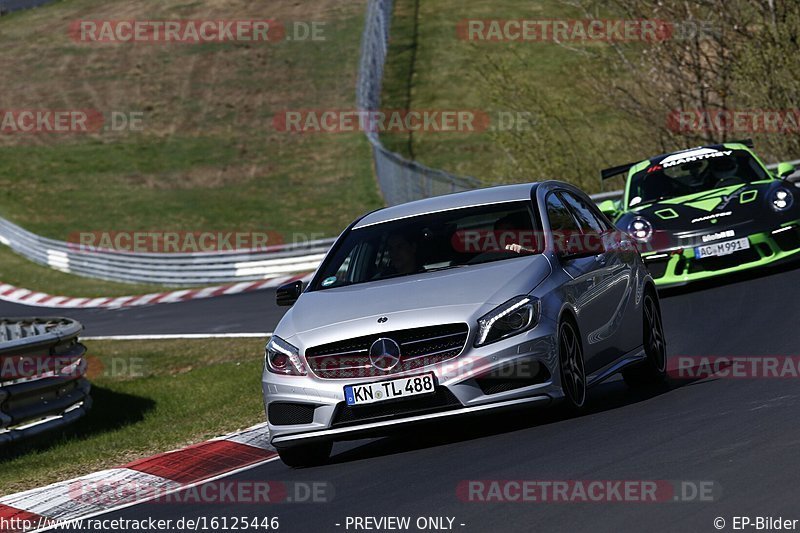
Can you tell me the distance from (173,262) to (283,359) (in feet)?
67.7

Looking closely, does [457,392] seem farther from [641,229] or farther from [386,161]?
[386,161]

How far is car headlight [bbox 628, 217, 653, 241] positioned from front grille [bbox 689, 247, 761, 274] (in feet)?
1.80

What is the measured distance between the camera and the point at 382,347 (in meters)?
7.87

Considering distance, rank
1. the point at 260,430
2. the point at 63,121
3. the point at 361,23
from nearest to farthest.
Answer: the point at 260,430
the point at 63,121
the point at 361,23

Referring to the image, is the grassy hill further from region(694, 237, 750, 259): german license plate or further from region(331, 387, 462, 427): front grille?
region(331, 387, 462, 427): front grille

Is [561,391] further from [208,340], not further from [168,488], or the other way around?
[208,340]

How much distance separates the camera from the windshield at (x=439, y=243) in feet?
28.9

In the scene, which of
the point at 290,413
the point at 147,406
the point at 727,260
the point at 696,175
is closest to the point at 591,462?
the point at 290,413

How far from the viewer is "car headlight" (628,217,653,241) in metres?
14.9

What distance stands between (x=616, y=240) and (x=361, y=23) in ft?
149

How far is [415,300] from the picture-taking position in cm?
809

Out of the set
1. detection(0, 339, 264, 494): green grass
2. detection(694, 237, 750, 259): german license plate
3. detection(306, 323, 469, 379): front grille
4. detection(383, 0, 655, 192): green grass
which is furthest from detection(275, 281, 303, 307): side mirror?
detection(383, 0, 655, 192): green grass

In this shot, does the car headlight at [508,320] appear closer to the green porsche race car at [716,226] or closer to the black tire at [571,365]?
the black tire at [571,365]

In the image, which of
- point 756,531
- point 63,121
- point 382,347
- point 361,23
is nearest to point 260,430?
point 382,347
